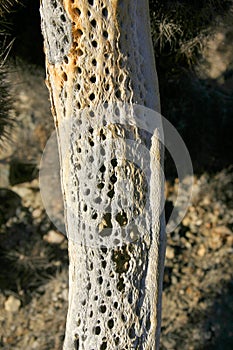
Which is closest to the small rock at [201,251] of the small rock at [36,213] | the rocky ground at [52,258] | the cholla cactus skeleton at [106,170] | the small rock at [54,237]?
the rocky ground at [52,258]

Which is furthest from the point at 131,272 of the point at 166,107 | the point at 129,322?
the point at 166,107

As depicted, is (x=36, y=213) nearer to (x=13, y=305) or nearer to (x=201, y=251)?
(x=13, y=305)

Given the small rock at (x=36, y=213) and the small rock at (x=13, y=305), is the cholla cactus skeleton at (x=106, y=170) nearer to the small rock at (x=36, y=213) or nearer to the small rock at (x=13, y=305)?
the small rock at (x=13, y=305)

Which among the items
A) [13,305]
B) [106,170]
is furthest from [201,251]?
[106,170]

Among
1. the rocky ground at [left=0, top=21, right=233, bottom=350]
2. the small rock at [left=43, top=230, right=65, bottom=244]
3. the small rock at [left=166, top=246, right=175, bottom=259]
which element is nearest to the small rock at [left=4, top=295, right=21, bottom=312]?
the rocky ground at [left=0, top=21, right=233, bottom=350]

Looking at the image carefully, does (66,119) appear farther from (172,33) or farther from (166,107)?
(166,107)
